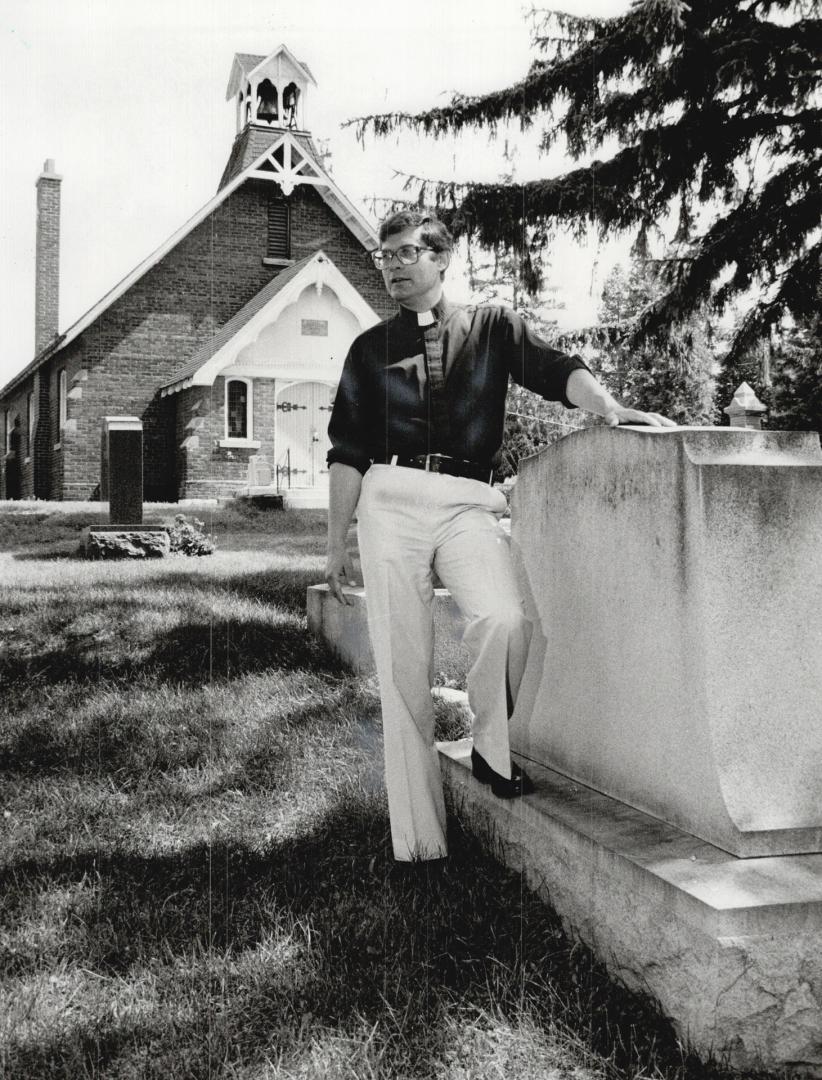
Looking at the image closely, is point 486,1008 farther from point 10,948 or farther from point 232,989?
point 10,948

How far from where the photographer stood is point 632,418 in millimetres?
3117

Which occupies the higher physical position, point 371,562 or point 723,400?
point 723,400

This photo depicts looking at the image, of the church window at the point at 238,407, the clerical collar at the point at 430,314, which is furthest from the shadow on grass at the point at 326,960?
the church window at the point at 238,407

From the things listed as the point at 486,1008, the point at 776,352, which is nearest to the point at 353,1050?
the point at 486,1008

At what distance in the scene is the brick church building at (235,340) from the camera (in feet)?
73.4

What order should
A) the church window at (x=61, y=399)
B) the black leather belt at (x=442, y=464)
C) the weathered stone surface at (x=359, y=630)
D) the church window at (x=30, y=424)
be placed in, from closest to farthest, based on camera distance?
the black leather belt at (x=442, y=464)
the weathered stone surface at (x=359, y=630)
the church window at (x=61, y=399)
the church window at (x=30, y=424)

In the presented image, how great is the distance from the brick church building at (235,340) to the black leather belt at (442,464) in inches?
690

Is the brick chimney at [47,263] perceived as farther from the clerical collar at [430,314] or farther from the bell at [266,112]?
the clerical collar at [430,314]

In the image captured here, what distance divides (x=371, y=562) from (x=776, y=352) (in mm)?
7981

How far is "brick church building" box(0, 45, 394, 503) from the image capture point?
22.4 m

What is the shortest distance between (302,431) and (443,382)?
19.8 metres

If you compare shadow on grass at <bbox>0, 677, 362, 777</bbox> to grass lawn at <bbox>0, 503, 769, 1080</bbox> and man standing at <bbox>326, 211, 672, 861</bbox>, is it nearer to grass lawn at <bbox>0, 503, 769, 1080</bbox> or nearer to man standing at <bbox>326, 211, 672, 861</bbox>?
grass lawn at <bbox>0, 503, 769, 1080</bbox>

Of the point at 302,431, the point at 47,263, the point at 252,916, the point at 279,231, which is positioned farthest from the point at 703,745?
the point at 47,263

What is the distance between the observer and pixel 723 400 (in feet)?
142
